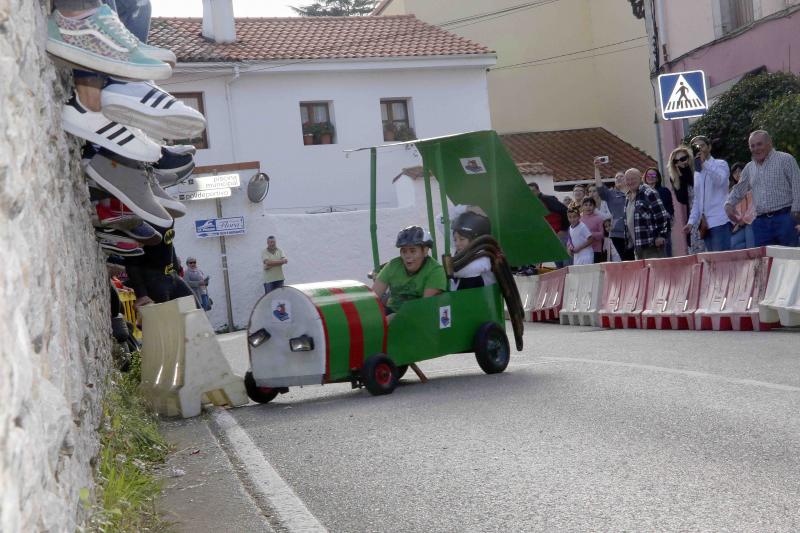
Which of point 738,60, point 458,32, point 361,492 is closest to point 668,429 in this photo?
point 361,492

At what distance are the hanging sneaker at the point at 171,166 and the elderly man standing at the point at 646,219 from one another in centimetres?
891

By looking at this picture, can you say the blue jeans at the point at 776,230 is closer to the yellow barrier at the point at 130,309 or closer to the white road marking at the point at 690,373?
the white road marking at the point at 690,373

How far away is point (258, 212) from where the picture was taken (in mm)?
30516

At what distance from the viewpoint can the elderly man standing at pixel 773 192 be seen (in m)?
13.8

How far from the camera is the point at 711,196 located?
51.6ft

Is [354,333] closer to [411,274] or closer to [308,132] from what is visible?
[411,274]

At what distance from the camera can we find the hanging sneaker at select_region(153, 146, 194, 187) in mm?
9195

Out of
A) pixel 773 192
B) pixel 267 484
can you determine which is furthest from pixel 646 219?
pixel 267 484

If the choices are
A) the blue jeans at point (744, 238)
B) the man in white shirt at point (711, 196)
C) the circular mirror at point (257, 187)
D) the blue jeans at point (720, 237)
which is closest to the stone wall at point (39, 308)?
the blue jeans at point (744, 238)

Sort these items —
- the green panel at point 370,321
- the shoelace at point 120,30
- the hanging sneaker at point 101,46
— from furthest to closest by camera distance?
1. the green panel at point 370,321
2. the shoelace at point 120,30
3. the hanging sneaker at point 101,46

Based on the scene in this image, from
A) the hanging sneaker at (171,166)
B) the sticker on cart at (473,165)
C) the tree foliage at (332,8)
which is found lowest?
the sticker on cart at (473,165)

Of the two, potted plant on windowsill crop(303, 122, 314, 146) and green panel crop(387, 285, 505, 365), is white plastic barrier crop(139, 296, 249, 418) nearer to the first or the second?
green panel crop(387, 285, 505, 365)

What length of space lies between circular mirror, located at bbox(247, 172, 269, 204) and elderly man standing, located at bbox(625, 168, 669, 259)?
47.5 ft

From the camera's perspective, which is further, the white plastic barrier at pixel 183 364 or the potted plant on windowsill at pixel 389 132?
the potted plant on windowsill at pixel 389 132
